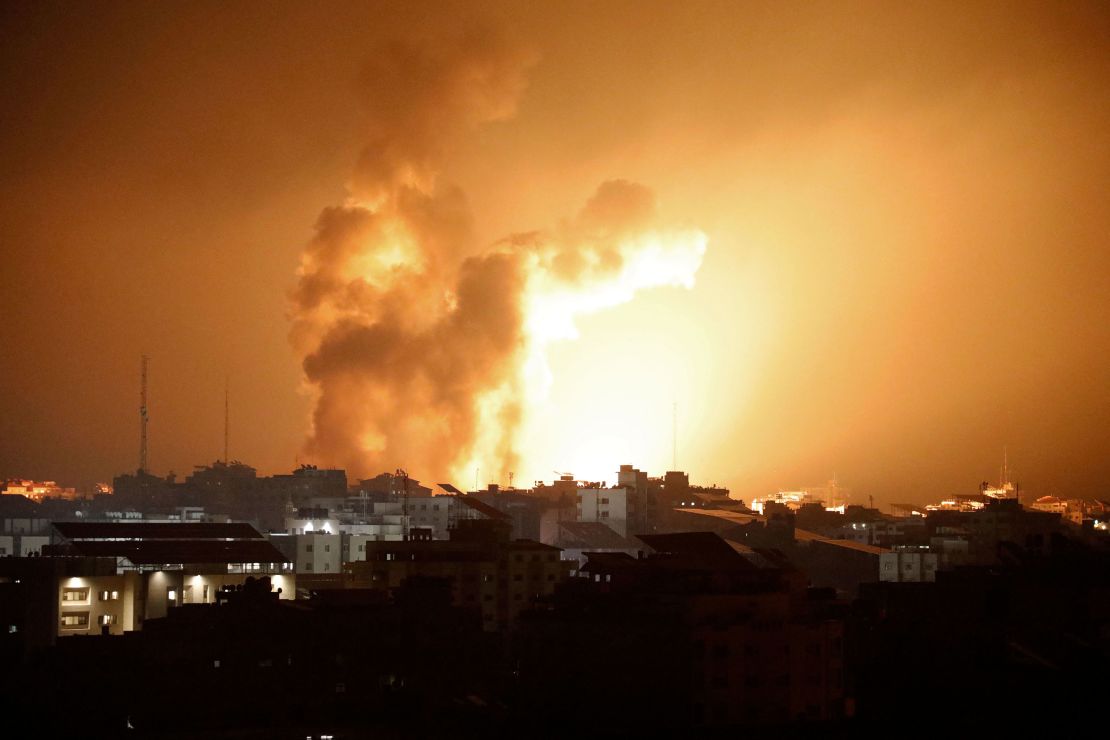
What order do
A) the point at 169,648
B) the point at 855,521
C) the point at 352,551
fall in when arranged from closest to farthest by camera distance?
the point at 169,648, the point at 352,551, the point at 855,521

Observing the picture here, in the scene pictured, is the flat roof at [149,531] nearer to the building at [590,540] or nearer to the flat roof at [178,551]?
the flat roof at [178,551]

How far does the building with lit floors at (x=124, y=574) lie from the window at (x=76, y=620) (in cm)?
2

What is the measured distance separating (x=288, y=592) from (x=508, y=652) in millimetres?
8977

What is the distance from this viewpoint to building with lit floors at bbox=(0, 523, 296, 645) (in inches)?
1467

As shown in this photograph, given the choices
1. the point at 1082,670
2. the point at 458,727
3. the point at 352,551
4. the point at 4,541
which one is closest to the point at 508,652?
the point at 458,727

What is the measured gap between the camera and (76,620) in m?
38.8

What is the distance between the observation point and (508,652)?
37.3 metres

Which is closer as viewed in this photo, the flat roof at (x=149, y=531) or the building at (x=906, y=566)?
the flat roof at (x=149, y=531)

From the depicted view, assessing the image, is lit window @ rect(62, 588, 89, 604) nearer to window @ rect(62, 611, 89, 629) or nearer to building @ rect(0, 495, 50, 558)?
window @ rect(62, 611, 89, 629)

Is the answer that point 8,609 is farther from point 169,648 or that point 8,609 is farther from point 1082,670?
point 1082,670

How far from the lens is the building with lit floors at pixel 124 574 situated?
37250 mm

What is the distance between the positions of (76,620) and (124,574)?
7.23ft

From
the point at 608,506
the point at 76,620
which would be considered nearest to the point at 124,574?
the point at 76,620

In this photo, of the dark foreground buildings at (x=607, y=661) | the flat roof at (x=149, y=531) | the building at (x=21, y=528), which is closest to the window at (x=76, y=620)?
the dark foreground buildings at (x=607, y=661)
